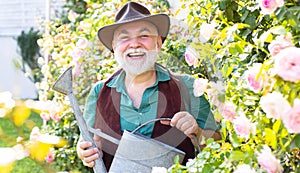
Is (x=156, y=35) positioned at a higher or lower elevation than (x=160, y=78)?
higher

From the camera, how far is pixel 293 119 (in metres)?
1.54

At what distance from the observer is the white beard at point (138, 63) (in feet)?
8.49

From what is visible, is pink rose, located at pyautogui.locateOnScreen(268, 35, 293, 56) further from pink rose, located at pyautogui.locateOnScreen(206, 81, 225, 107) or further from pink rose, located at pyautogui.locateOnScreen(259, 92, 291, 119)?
pink rose, located at pyautogui.locateOnScreen(206, 81, 225, 107)

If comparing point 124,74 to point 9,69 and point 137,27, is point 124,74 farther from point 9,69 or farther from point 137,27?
point 9,69

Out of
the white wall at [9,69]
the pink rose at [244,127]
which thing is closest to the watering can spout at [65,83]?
Result: the pink rose at [244,127]

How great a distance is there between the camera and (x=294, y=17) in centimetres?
186

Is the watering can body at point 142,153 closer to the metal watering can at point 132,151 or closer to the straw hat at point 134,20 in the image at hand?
the metal watering can at point 132,151

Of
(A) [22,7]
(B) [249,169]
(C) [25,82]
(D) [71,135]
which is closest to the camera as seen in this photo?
(B) [249,169]

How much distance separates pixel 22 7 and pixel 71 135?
7.97 meters

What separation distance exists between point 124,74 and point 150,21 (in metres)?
0.26

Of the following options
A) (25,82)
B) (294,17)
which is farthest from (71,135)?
(25,82)

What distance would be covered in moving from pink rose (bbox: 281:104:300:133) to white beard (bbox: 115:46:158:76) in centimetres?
111

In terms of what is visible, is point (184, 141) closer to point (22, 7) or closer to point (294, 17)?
point (294, 17)

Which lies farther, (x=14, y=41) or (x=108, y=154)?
(x=14, y=41)
